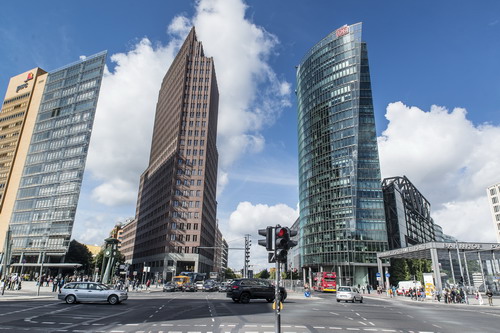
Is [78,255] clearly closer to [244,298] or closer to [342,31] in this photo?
[244,298]

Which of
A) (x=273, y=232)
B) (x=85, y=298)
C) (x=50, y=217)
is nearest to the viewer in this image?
(x=273, y=232)

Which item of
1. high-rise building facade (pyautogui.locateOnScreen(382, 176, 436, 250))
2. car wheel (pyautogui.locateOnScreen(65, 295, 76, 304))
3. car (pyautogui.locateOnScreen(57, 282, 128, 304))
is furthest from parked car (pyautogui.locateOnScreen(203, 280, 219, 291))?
high-rise building facade (pyautogui.locateOnScreen(382, 176, 436, 250))

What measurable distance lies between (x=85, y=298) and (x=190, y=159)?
261ft

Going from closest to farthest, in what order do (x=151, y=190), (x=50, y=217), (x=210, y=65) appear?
(x=50, y=217), (x=210, y=65), (x=151, y=190)

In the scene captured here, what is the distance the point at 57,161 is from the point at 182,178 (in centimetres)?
3980

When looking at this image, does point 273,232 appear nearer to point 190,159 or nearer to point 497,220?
point 190,159

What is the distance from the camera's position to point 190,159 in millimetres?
102812

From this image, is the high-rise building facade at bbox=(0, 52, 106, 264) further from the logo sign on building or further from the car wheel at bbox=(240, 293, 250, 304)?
the car wheel at bbox=(240, 293, 250, 304)

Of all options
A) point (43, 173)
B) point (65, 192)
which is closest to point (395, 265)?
point (65, 192)

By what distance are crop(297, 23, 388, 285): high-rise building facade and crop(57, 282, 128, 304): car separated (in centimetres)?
7608

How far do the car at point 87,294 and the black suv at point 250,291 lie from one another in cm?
911

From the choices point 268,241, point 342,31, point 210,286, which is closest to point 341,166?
Result: point 342,31

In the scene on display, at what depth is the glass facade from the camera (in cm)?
9581

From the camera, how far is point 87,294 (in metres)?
24.4
